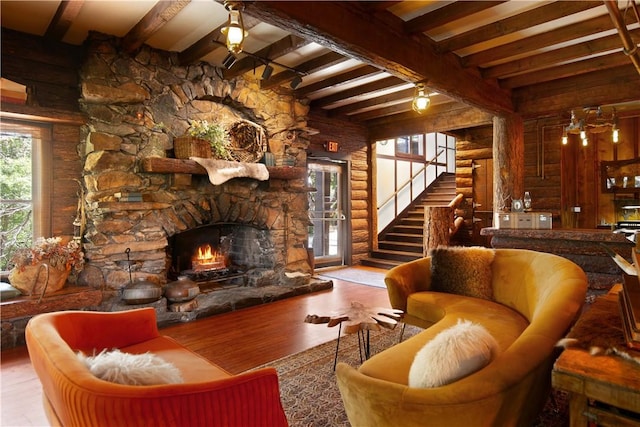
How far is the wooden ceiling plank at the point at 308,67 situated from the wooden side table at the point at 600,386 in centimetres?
380

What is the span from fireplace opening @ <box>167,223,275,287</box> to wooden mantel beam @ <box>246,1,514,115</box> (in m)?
2.97

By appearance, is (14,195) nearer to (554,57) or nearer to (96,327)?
(96,327)

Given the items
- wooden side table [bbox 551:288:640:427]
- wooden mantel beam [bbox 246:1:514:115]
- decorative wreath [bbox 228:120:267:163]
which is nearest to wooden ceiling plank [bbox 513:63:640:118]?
wooden mantel beam [bbox 246:1:514:115]

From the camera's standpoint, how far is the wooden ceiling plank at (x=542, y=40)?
132 inches

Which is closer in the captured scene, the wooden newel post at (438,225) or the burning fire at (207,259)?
the burning fire at (207,259)

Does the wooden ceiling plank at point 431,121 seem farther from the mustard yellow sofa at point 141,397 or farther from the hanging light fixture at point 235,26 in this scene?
the mustard yellow sofa at point 141,397

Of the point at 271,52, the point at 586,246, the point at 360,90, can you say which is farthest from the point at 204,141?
the point at 586,246

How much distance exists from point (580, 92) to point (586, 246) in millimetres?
2230

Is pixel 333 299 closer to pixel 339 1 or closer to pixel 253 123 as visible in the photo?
pixel 253 123

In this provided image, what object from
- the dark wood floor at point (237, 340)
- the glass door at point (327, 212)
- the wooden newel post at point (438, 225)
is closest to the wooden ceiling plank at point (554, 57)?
the wooden newel post at point (438, 225)

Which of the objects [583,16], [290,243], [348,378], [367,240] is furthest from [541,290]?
[367,240]

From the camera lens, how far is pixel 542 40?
3.69 meters

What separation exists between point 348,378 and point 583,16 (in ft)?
12.5

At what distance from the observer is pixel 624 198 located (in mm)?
6730
